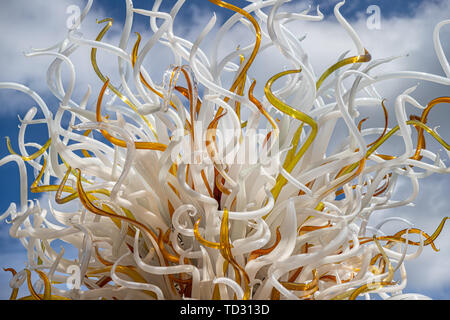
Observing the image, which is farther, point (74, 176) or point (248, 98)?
point (74, 176)

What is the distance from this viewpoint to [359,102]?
0.66m

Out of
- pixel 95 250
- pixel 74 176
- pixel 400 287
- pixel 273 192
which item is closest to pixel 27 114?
pixel 74 176

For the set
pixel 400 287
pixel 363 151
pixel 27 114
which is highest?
pixel 27 114

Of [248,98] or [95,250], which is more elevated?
[248,98]

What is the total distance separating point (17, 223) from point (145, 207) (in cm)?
16

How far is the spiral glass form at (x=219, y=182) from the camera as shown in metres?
0.54

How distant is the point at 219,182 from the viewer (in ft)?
1.82

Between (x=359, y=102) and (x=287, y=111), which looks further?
(x=359, y=102)

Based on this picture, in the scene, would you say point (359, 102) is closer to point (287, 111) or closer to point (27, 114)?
point (287, 111)

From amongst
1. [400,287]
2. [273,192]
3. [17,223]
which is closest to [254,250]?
[273,192]

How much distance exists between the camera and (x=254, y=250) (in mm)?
551

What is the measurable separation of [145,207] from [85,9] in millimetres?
240

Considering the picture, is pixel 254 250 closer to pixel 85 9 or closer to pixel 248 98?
pixel 248 98

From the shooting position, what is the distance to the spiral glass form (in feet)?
1.77
